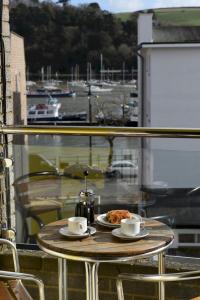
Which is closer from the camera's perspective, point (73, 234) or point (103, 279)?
point (73, 234)

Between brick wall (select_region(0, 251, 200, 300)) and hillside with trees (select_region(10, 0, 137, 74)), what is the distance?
19.4m

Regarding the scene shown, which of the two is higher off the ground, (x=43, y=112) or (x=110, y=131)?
(x=110, y=131)

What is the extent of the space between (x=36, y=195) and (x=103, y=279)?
1135mm

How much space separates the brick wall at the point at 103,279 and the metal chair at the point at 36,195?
0.41 metres

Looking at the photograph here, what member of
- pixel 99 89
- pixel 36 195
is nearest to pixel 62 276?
pixel 36 195

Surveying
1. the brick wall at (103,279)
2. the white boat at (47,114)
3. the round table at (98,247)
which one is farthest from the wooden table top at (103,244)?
the white boat at (47,114)

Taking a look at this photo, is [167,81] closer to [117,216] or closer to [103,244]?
[117,216]

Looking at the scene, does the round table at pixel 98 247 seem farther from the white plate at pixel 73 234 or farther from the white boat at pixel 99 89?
the white boat at pixel 99 89

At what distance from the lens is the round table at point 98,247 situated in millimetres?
1933

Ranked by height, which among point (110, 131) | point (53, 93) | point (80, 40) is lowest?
point (110, 131)

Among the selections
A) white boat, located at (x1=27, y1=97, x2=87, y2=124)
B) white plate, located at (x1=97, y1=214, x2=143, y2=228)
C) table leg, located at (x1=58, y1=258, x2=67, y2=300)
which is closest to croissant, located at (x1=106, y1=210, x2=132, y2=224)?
white plate, located at (x1=97, y1=214, x2=143, y2=228)

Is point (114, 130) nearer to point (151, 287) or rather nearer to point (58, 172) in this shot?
point (151, 287)

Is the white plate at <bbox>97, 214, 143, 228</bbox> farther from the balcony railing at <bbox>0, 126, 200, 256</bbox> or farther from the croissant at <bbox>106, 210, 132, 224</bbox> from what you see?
the balcony railing at <bbox>0, 126, 200, 256</bbox>

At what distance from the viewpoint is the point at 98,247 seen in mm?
1990
